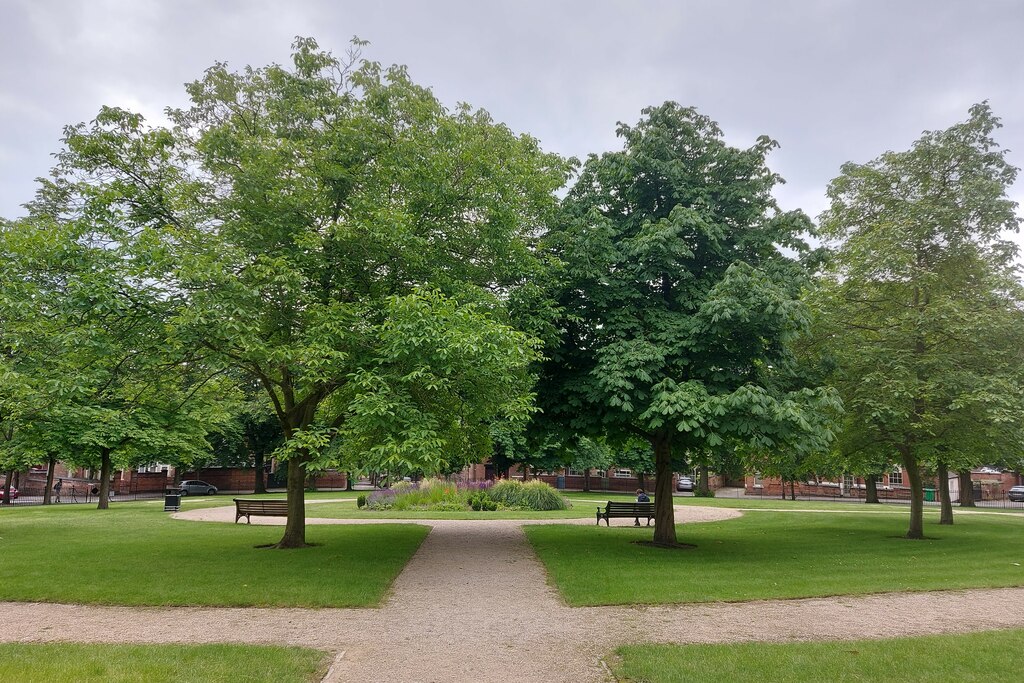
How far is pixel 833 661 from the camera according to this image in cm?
675

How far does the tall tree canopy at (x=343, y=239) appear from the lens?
10.5 metres

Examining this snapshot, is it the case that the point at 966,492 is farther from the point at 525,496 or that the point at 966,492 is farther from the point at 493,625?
the point at 493,625

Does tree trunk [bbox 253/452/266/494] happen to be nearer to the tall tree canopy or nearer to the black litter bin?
the black litter bin

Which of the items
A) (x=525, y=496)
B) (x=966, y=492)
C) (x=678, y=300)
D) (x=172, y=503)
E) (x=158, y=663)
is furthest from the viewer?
(x=966, y=492)

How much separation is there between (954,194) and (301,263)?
1553 cm

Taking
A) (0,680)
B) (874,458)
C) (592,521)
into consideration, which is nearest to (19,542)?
(0,680)

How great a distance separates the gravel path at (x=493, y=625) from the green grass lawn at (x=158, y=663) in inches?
14.7

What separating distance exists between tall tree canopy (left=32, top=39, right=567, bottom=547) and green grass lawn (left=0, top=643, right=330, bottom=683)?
12.4ft

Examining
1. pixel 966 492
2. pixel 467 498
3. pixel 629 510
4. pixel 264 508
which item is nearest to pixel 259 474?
pixel 467 498

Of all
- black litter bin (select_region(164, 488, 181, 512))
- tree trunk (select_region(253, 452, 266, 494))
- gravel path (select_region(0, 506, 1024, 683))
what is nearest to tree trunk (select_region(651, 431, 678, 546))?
gravel path (select_region(0, 506, 1024, 683))

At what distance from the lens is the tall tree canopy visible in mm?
10516

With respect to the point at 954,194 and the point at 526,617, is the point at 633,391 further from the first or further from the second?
the point at 954,194

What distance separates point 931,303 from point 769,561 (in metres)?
7.40

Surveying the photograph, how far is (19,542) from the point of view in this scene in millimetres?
15797
